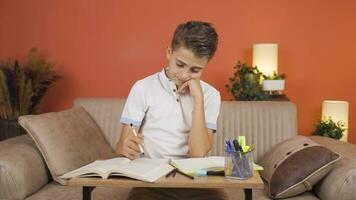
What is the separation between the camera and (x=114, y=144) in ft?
8.37

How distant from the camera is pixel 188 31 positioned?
1.60 metres

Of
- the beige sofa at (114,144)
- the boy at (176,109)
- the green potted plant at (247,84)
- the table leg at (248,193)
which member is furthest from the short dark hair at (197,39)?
the green potted plant at (247,84)

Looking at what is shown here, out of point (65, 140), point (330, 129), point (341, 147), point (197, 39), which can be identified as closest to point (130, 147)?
point (197, 39)

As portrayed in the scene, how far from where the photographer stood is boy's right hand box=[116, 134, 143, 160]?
5.32 ft

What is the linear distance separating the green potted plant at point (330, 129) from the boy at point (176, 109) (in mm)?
1364

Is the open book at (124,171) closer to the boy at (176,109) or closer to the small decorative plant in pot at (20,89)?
the boy at (176,109)

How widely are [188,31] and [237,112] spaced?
1053mm

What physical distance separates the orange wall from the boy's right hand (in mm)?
1695

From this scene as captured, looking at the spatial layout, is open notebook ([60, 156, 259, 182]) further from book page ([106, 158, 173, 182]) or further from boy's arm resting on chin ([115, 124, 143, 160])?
boy's arm resting on chin ([115, 124, 143, 160])

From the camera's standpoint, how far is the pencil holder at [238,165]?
1.27 meters

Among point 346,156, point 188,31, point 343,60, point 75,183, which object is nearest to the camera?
point 75,183

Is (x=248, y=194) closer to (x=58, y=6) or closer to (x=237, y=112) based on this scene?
(x=237, y=112)

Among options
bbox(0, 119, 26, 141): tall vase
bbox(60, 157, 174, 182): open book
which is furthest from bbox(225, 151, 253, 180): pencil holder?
bbox(0, 119, 26, 141): tall vase

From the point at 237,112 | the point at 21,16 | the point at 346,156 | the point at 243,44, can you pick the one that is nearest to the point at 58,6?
the point at 21,16
